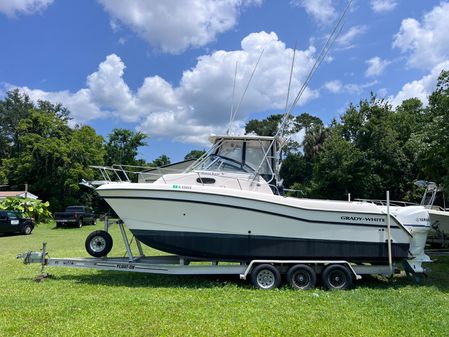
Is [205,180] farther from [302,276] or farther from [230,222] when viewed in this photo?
[302,276]

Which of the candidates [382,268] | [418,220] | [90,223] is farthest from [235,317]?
[90,223]

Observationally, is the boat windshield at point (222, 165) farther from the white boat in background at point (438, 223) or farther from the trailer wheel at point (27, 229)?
the trailer wheel at point (27, 229)

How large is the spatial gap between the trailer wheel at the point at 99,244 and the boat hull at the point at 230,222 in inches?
31.9

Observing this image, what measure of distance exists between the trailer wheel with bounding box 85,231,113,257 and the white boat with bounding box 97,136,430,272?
0.79 m

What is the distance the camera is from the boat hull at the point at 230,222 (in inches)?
296

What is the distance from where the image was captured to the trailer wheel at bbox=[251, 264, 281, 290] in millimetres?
7438

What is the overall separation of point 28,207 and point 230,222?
2466 cm

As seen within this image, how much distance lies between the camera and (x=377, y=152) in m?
28.9

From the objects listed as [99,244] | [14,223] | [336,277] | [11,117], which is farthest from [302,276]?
[11,117]

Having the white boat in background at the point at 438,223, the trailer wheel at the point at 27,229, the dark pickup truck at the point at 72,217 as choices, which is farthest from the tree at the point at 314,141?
the white boat in background at the point at 438,223

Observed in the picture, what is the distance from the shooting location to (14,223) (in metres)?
20.4

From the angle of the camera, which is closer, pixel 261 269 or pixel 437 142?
pixel 261 269

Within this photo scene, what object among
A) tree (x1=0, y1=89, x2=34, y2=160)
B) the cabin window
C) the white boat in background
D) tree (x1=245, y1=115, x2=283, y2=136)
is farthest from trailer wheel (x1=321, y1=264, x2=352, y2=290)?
tree (x1=0, y1=89, x2=34, y2=160)

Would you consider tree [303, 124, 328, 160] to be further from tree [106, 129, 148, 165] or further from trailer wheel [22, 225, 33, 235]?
trailer wheel [22, 225, 33, 235]
